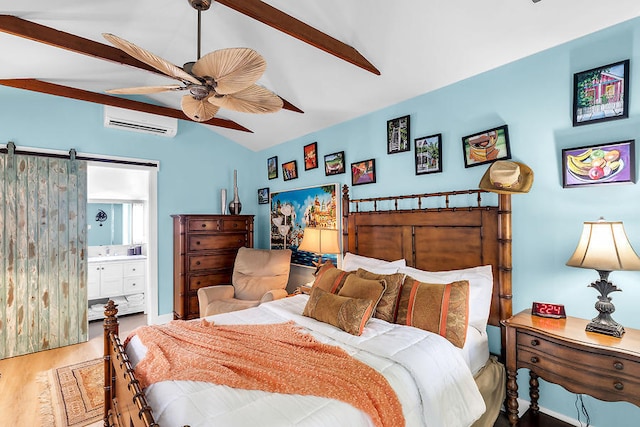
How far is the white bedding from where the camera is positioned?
1252mm

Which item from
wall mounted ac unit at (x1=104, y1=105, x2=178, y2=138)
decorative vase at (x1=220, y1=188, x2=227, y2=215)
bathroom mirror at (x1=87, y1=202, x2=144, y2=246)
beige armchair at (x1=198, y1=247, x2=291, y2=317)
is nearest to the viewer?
wall mounted ac unit at (x1=104, y1=105, x2=178, y2=138)

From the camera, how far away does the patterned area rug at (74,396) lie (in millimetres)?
2377

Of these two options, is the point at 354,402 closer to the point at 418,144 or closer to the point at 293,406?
the point at 293,406

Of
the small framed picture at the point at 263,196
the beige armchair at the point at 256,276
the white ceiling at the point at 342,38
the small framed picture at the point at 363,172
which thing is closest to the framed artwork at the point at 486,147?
the white ceiling at the point at 342,38

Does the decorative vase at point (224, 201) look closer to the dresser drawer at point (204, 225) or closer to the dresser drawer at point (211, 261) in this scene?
the dresser drawer at point (204, 225)

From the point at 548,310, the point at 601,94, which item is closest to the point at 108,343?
the point at 548,310

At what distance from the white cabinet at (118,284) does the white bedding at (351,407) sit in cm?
339

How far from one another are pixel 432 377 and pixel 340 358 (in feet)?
1.61

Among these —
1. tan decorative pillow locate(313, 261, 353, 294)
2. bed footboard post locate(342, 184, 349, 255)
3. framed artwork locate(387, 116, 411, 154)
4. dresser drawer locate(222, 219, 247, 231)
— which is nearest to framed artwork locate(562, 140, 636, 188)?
framed artwork locate(387, 116, 411, 154)

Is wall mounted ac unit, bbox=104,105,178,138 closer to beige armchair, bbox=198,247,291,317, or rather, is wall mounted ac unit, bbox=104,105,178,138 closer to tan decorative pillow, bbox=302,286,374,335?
beige armchair, bbox=198,247,291,317

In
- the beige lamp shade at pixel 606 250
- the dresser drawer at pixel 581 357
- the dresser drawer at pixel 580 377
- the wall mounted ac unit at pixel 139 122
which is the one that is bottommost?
the dresser drawer at pixel 580 377

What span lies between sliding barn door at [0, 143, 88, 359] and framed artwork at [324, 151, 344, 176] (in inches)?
113

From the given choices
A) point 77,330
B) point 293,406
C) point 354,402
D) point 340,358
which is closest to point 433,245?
point 340,358

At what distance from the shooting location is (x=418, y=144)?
115 inches
